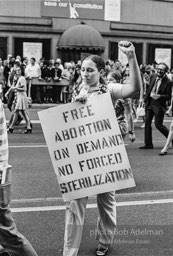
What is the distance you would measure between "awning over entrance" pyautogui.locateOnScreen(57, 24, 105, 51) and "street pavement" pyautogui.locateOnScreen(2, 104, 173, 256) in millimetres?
18996

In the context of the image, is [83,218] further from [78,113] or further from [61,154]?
[78,113]

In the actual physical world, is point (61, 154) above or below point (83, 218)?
above

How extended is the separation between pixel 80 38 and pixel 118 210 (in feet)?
73.9

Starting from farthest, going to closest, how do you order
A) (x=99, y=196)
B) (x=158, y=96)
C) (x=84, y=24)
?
(x=84, y=24) → (x=158, y=96) → (x=99, y=196)

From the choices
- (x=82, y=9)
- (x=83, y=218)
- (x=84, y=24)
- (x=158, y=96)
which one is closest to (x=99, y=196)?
(x=83, y=218)

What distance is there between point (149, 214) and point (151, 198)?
76cm

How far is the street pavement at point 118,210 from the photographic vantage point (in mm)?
4918

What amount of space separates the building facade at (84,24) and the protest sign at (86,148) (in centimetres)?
2294

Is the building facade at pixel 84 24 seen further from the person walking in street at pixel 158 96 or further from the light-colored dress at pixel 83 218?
the light-colored dress at pixel 83 218

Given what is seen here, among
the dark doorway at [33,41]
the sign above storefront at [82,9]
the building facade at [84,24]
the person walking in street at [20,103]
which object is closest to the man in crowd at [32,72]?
the person walking in street at [20,103]

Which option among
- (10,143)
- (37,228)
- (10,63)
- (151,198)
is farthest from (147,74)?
(37,228)

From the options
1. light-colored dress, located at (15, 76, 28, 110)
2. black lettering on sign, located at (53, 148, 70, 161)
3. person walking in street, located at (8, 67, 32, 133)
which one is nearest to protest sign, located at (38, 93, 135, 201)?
black lettering on sign, located at (53, 148, 70, 161)

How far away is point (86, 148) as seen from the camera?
4258 millimetres

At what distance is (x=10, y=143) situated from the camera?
11.3 meters
